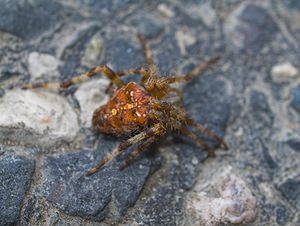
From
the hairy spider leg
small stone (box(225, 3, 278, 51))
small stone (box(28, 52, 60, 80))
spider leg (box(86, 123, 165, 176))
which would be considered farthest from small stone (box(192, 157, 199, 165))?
small stone (box(28, 52, 60, 80))

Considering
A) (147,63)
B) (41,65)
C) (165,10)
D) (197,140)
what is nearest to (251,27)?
(165,10)

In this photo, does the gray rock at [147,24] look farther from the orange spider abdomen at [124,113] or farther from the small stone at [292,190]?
the small stone at [292,190]

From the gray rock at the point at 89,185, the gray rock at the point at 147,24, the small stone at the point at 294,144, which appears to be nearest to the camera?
the gray rock at the point at 89,185

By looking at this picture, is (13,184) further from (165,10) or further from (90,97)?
(165,10)

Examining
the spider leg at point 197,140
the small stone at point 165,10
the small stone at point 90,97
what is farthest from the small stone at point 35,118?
the small stone at point 165,10

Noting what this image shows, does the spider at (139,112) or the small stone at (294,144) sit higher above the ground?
the spider at (139,112)

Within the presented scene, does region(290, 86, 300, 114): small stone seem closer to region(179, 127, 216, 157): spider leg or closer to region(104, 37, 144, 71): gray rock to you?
region(179, 127, 216, 157): spider leg

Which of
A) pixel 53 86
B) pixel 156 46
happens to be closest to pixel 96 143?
pixel 53 86
